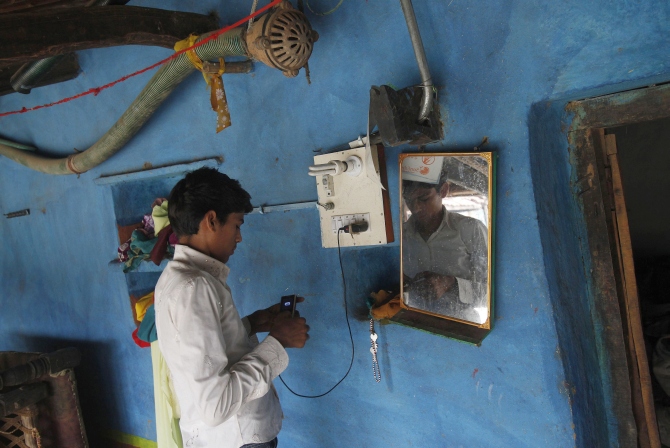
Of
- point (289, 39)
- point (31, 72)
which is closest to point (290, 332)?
point (289, 39)

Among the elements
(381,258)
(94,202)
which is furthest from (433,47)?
(94,202)

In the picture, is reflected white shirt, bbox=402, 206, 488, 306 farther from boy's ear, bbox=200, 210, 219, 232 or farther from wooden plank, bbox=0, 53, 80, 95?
wooden plank, bbox=0, 53, 80, 95

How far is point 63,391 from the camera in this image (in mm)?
3438

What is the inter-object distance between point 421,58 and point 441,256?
2.56 feet

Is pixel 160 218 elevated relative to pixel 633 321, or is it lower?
elevated

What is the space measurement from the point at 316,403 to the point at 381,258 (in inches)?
38.2

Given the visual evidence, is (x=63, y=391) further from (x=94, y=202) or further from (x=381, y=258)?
(x=381, y=258)

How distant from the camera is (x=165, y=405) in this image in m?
2.72

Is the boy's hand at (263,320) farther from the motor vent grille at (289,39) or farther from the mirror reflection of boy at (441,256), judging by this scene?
the motor vent grille at (289,39)

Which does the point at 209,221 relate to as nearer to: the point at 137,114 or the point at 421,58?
the point at 421,58

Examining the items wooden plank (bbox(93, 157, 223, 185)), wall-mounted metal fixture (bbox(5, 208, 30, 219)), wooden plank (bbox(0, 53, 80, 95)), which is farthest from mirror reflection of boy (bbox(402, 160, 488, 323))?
wall-mounted metal fixture (bbox(5, 208, 30, 219))

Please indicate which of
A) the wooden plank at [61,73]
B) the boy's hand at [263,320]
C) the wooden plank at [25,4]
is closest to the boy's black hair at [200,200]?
the boy's hand at [263,320]

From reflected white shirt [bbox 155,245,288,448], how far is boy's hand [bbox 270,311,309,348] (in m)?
0.06

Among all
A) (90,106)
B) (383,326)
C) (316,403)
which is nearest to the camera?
(383,326)
